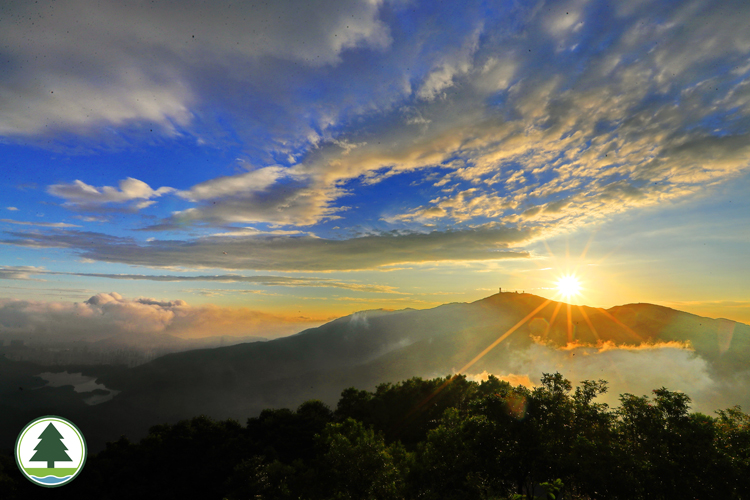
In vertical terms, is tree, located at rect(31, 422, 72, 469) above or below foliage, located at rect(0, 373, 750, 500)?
above

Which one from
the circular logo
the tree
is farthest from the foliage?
the tree

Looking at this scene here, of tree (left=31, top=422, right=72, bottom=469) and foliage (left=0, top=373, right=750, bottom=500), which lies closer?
tree (left=31, top=422, right=72, bottom=469)

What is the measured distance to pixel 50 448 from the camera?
1778 centimetres

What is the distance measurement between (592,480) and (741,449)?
1146cm

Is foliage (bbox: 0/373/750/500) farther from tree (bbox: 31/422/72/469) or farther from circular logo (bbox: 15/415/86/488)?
tree (bbox: 31/422/72/469)

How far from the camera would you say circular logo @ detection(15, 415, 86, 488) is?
17.2 meters

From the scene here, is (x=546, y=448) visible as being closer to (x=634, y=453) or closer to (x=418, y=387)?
(x=634, y=453)

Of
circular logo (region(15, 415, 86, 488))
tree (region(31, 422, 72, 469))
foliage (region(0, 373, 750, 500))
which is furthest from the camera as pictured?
foliage (region(0, 373, 750, 500))

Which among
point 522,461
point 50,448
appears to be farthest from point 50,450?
point 522,461

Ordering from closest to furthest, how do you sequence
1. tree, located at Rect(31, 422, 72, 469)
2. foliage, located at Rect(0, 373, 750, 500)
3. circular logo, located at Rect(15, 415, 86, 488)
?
circular logo, located at Rect(15, 415, 86, 488)
tree, located at Rect(31, 422, 72, 469)
foliage, located at Rect(0, 373, 750, 500)

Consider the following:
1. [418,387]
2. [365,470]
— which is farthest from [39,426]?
[418,387]

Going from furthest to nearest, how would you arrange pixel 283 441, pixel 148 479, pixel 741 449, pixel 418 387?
1. pixel 418 387
2. pixel 283 441
3. pixel 148 479
4. pixel 741 449

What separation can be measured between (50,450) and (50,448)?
0.67ft

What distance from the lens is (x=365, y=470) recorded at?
2762 centimetres
